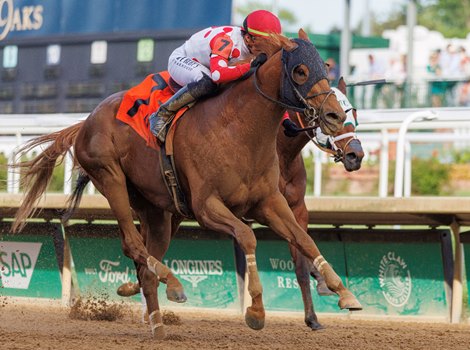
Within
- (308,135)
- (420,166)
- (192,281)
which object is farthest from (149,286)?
(420,166)

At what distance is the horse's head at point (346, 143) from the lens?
210 inches

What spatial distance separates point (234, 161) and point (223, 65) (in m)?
0.54

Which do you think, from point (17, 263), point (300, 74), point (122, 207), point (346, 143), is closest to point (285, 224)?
point (346, 143)

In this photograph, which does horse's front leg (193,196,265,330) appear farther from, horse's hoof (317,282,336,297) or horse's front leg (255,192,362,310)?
horse's hoof (317,282,336,297)

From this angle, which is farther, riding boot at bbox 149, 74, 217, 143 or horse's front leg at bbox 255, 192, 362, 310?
riding boot at bbox 149, 74, 217, 143

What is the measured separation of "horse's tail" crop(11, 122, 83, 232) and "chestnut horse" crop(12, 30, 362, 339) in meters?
0.64

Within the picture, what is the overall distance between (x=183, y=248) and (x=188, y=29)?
2.32 metres

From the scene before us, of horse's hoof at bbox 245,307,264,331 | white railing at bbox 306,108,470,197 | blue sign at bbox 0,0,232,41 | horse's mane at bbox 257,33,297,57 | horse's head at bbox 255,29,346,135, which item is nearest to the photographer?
horse's head at bbox 255,29,346,135

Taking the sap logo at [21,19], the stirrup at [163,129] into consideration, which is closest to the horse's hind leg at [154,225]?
the stirrup at [163,129]

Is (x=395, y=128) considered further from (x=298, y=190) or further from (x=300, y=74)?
(x=300, y=74)

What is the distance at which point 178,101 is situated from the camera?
213 inches

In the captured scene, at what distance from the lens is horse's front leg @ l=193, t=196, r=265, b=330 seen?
479cm

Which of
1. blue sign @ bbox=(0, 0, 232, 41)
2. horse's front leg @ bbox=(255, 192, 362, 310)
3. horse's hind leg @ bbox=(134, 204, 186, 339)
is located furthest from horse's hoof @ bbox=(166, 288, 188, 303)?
blue sign @ bbox=(0, 0, 232, 41)

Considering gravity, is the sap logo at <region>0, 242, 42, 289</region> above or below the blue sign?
below
